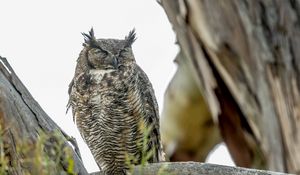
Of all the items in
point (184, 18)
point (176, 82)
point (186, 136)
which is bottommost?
point (186, 136)

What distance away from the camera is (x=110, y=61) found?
630 cm

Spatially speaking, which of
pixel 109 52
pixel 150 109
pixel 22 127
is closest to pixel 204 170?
pixel 22 127

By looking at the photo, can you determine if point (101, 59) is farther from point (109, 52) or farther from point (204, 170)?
point (204, 170)

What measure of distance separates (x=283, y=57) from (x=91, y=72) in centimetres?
194

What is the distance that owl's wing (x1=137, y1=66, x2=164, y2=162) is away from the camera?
20.2 ft

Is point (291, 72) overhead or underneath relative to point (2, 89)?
underneath

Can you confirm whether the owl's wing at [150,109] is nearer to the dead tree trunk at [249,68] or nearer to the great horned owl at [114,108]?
the great horned owl at [114,108]

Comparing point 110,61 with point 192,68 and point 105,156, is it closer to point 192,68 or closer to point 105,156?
point 105,156

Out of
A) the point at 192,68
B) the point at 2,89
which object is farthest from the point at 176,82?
the point at 2,89

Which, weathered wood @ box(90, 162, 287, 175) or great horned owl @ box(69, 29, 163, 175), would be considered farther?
great horned owl @ box(69, 29, 163, 175)

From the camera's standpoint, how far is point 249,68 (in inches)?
317

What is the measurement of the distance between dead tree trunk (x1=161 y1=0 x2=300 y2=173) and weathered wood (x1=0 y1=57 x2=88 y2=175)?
4098 millimetres

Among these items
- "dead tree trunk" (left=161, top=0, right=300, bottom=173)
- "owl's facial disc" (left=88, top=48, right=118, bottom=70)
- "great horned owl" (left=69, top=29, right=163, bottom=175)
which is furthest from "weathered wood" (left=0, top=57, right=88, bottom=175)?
"dead tree trunk" (left=161, top=0, right=300, bottom=173)

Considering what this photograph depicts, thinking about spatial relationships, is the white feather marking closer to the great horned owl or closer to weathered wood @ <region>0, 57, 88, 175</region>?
the great horned owl
